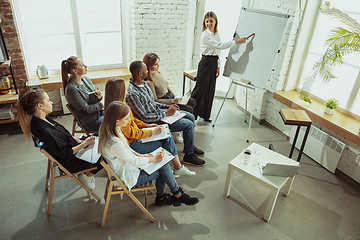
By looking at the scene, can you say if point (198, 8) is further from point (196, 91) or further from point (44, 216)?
point (44, 216)

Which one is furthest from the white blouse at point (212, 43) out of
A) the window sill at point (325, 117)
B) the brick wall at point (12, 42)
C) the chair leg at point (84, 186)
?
the brick wall at point (12, 42)

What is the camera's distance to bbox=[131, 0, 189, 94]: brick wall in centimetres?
432

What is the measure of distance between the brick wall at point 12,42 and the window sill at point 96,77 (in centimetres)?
18

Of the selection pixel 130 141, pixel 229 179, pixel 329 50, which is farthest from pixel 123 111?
pixel 329 50

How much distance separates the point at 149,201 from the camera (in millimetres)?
2807

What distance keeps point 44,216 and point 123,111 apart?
1.45 m

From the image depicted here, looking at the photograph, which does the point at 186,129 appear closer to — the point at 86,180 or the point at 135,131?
the point at 135,131

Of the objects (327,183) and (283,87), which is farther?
(283,87)

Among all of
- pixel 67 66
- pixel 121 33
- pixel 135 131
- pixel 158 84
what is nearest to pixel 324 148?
pixel 158 84

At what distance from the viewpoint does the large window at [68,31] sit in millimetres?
4102

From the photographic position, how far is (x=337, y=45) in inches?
124

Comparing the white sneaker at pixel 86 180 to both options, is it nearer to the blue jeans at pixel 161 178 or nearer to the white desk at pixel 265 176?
the blue jeans at pixel 161 178

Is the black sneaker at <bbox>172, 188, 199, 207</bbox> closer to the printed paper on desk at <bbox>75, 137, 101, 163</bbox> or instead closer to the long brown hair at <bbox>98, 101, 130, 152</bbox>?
the printed paper on desk at <bbox>75, 137, 101, 163</bbox>

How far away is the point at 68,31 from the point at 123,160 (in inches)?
124
